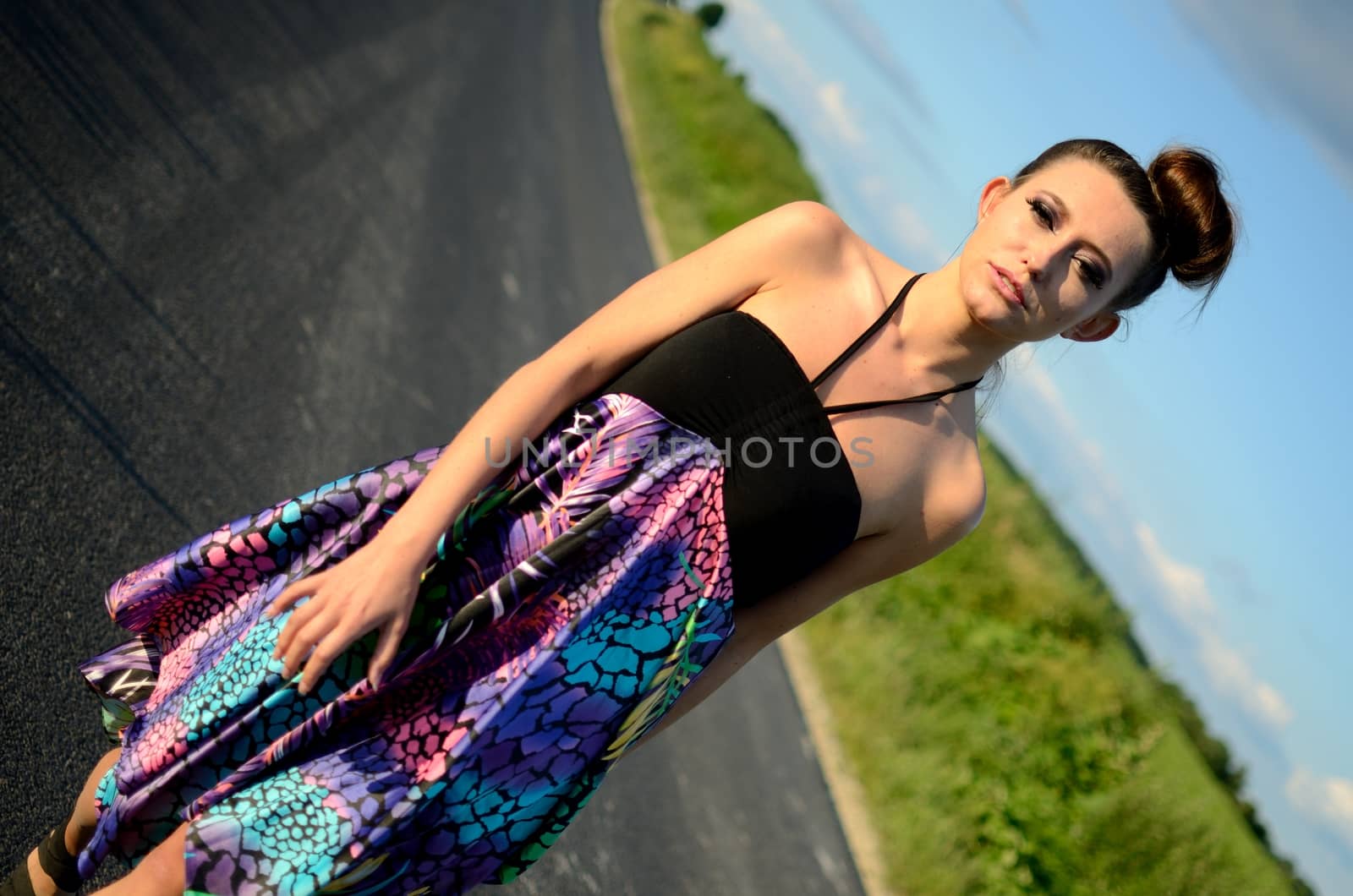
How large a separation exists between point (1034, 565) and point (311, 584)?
941 cm

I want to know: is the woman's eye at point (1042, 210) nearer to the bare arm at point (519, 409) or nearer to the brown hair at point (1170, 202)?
the brown hair at point (1170, 202)

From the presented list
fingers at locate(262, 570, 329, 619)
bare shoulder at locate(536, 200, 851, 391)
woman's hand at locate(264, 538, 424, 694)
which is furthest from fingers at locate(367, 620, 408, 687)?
bare shoulder at locate(536, 200, 851, 391)

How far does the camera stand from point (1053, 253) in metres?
1.95

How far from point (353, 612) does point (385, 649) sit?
0.08 metres

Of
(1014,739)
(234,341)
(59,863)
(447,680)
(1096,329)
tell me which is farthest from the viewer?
(1014,739)

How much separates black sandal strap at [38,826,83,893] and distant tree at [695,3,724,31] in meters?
46.8

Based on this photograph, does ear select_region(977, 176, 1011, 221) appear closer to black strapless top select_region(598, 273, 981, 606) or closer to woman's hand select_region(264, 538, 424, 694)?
black strapless top select_region(598, 273, 981, 606)

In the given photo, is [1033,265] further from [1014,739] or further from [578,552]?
[1014,739]

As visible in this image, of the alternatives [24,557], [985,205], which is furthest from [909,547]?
[24,557]

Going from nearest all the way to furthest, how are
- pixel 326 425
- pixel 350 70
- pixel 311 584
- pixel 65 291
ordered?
pixel 311 584
pixel 65 291
pixel 326 425
pixel 350 70

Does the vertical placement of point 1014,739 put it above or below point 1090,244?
below

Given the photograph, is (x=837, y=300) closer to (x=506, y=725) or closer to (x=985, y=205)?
(x=985, y=205)

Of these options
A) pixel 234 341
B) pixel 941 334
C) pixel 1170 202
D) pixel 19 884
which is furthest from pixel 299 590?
pixel 234 341

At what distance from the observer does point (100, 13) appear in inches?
211
